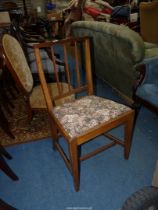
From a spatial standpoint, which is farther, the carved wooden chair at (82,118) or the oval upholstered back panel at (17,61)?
the oval upholstered back panel at (17,61)

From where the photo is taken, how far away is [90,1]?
14.5ft

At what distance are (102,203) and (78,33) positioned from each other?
2423mm

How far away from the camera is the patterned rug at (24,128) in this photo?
1976 millimetres

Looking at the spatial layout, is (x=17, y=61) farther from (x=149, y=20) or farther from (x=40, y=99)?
(x=149, y=20)

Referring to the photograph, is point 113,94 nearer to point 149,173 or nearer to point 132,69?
point 132,69

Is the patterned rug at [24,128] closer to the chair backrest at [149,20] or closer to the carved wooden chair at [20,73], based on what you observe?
the carved wooden chair at [20,73]

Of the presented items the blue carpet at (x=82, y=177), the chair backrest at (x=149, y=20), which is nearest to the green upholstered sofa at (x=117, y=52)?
the blue carpet at (x=82, y=177)

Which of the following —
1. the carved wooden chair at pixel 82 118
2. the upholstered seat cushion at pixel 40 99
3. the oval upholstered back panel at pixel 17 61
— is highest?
the oval upholstered back panel at pixel 17 61

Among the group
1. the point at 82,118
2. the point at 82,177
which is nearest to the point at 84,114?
the point at 82,118

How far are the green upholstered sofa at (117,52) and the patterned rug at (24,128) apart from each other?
974 mm

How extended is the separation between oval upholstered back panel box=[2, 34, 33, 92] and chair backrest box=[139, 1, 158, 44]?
2564 millimetres

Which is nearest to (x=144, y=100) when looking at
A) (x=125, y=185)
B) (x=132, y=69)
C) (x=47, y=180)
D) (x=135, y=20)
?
(x=132, y=69)

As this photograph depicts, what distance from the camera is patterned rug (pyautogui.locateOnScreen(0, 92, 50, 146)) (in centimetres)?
198

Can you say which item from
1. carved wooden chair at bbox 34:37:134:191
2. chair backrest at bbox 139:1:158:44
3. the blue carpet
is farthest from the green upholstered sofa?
chair backrest at bbox 139:1:158:44
